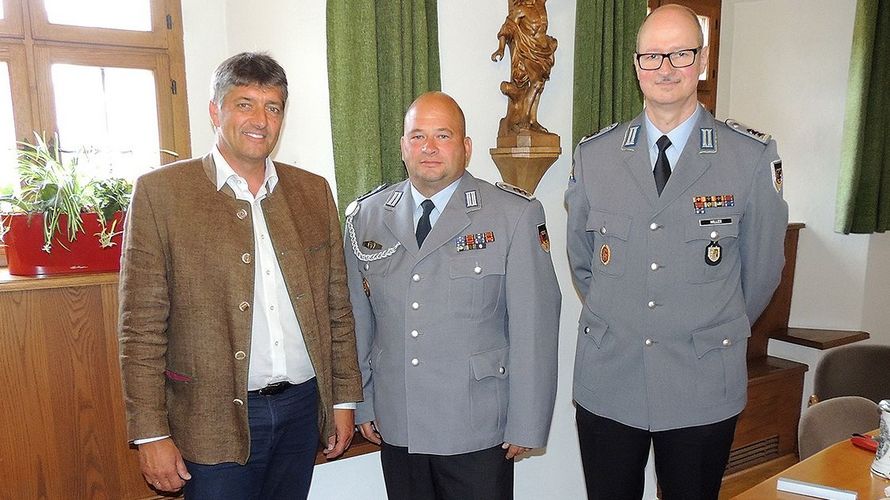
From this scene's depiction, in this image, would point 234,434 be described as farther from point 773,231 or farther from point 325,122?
point 773,231

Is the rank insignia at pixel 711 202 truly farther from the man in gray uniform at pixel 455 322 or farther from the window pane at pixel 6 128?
the window pane at pixel 6 128

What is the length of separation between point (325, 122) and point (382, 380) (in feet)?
2.97

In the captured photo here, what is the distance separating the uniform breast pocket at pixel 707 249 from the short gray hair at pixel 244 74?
1036mm

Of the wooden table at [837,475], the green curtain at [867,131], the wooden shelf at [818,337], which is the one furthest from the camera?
the wooden shelf at [818,337]

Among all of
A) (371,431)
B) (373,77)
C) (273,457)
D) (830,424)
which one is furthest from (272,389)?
(830,424)

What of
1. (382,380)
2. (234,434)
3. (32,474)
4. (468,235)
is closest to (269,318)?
(234,434)

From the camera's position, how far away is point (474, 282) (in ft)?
5.32

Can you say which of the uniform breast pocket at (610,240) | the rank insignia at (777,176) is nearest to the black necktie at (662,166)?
the uniform breast pocket at (610,240)

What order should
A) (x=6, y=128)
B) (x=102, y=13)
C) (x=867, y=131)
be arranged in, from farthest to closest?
(x=867, y=131) < (x=102, y=13) < (x=6, y=128)

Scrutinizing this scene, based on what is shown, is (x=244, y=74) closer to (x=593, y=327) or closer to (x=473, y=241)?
(x=473, y=241)

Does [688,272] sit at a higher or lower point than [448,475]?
higher

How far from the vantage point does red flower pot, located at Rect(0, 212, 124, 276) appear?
5.74 ft

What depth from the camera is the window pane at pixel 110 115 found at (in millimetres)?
2186

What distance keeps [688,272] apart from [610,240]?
0.67 feet
